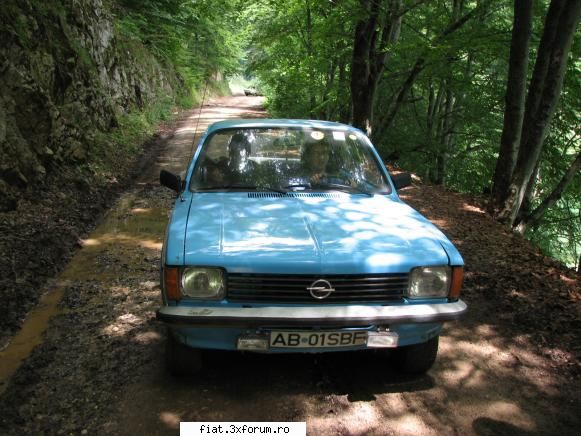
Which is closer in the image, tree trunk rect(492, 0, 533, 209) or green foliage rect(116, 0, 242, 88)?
tree trunk rect(492, 0, 533, 209)

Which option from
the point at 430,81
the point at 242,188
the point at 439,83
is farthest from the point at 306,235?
the point at 439,83

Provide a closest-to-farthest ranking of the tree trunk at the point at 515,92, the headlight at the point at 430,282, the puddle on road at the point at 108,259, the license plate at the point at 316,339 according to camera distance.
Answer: the license plate at the point at 316,339
the headlight at the point at 430,282
the puddle on road at the point at 108,259
the tree trunk at the point at 515,92

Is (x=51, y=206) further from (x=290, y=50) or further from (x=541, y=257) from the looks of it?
(x=290, y=50)

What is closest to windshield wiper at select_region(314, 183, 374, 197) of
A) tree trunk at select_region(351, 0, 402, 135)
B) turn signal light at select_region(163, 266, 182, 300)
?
turn signal light at select_region(163, 266, 182, 300)

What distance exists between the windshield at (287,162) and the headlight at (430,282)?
1196 millimetres

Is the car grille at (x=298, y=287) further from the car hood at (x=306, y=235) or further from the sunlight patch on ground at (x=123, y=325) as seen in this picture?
the sunlight patch on ground at (x=123, y=325)

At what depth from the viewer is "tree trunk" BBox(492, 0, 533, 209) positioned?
7398mm

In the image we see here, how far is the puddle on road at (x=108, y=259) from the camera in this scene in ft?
12.2

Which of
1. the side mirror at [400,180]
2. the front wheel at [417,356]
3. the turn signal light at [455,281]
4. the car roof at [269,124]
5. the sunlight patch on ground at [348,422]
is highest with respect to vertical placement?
the car roof at [269,124]

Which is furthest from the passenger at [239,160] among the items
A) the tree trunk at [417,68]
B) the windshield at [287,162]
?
the tree trunk at [417,68]

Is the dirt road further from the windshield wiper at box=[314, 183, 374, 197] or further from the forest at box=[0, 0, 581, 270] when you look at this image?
the forest at box=[0, 0, 581, 270]

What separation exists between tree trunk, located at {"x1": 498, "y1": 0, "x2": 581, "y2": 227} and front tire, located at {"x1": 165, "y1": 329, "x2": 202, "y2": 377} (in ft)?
21.1

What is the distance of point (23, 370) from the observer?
3350mm

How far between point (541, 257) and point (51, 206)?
6.92m
